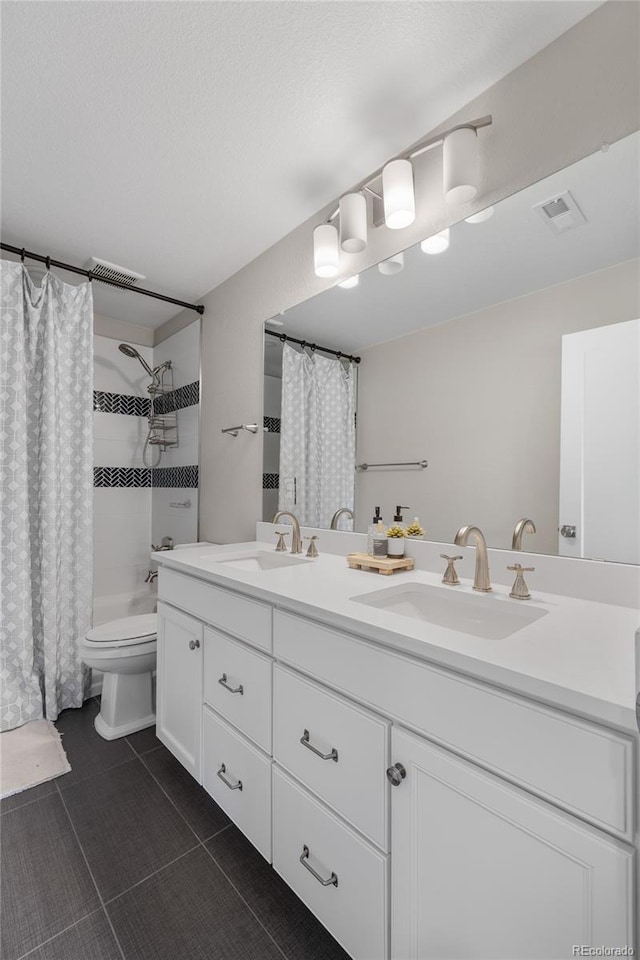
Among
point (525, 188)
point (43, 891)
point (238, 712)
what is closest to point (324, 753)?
point (238, 712)

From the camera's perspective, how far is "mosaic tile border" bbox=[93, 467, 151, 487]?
9.73 feet

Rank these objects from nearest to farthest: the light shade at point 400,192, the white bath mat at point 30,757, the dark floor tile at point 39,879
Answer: the dark floor tile at point 39,879, the light shade at point 400,192, the white bath mat at point 30,757

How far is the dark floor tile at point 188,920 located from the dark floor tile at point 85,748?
661 mm

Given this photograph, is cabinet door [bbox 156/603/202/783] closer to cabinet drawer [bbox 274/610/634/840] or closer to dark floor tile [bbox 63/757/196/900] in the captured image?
dark floor tile [bbox 63/757/196/900]

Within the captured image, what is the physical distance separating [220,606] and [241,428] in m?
1.09

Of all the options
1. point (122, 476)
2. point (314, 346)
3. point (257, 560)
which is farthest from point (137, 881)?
point (122, 476)

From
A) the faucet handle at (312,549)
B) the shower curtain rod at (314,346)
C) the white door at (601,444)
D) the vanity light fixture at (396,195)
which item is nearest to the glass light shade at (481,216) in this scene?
the vanity light fixture at (396,195)

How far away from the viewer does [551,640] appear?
0.83 m

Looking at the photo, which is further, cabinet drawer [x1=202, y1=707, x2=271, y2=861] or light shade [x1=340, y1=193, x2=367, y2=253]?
light shade [x1=340, y1=193, x2=367, y2=253]

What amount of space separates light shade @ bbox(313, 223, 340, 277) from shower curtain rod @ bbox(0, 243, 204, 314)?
1263 mm

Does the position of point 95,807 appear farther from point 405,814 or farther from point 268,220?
point 268,220

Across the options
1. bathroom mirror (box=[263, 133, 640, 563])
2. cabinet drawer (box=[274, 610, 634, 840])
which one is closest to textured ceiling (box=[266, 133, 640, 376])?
bathroom mirror (box=[263, 133, 640, 563])

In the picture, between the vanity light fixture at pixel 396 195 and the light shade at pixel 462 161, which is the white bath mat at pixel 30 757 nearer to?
the vanity light fixture at pixel 396 195

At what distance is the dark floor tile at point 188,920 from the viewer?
1.07m
